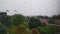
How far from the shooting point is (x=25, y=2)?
1649 mm

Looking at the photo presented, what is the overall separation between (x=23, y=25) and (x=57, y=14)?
45 cm

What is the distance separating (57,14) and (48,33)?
0.26 metres

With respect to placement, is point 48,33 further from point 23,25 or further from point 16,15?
point 16,15

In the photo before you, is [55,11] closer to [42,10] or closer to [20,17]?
[42,10]

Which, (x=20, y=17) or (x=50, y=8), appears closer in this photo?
(x=20, y=17)

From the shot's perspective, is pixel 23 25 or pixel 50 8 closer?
pixel 23 25

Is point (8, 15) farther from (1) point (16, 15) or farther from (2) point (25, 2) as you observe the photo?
(2) point (25, 2)

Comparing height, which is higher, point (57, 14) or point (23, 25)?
point (57, 14)

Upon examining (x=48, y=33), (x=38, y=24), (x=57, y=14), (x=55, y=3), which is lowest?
(x=48, y=33)

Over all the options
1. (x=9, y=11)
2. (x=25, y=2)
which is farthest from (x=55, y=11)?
(x=9, y=11)

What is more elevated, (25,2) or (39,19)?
(25,2)

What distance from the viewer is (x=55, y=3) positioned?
1.68 meters

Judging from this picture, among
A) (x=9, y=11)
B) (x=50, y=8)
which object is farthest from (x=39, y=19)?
(x=9, y=11)

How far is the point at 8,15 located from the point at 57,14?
60 cm
